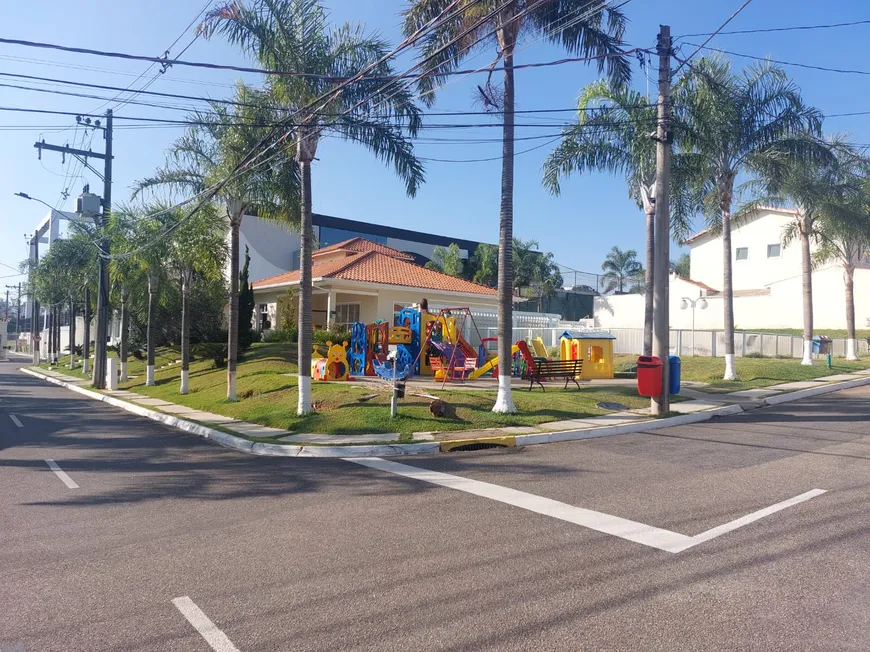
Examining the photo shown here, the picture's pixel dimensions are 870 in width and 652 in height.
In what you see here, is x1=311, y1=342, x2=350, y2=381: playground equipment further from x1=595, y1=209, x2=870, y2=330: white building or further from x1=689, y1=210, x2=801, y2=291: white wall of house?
x1=689, y1=210, x2=801, y2=291: white wall of house

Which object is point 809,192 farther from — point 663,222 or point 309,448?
point 309,448

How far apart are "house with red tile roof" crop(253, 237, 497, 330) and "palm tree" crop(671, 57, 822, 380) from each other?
11901 mm

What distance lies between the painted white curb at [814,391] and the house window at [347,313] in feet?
59.9

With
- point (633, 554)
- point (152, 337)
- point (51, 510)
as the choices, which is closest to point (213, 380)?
point (152, 337)

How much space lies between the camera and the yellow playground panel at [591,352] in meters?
20.9

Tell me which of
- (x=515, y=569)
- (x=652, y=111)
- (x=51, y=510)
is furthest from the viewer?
(x=652, y=111)

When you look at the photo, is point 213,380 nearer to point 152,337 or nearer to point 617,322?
point 152,337

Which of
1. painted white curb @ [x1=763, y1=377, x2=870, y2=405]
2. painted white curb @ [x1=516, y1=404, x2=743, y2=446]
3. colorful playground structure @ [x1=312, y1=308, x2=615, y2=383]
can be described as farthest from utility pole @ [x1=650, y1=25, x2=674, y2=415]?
colorful playground structure @ [x1=312, y1=308, x2=615, y2=383]

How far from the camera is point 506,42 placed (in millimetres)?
14719

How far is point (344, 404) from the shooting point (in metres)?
14.7

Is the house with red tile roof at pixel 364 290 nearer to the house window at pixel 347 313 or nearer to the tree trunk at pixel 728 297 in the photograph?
the house window at pixel 347 313

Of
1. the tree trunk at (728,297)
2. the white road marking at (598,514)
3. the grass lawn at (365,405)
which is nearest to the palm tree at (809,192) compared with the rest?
the tree trunk at (728,297)

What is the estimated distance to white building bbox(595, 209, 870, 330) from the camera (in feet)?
138

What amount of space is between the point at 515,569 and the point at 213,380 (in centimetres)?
1866
